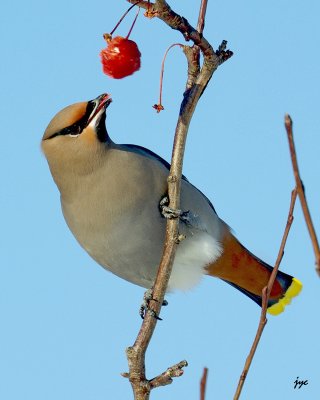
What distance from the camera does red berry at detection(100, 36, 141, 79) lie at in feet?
9.27

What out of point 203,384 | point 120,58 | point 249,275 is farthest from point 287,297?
point 203,384

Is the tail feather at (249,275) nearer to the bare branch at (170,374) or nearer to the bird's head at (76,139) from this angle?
the bird's head at (76,139)

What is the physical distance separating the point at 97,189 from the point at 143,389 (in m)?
1.10

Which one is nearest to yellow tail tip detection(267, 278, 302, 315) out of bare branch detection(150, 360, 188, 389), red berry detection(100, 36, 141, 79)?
bare branch detection(150, 360, 188, 389)

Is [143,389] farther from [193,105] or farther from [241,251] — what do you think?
[241,251]

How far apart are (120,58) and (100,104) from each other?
2.41 ft

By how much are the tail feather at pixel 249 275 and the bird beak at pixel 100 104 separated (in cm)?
115

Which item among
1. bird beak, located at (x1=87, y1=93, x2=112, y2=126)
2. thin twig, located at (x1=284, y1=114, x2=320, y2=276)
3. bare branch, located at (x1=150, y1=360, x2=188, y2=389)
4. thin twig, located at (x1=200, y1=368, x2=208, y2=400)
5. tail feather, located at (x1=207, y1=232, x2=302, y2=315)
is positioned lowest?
thin twig, located at (x1=200, y1=368, x2=208, y2=400)

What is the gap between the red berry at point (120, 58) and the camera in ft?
9.27

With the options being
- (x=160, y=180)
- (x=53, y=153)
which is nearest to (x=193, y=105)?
(x=160, y=180)

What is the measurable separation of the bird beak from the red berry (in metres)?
0.61

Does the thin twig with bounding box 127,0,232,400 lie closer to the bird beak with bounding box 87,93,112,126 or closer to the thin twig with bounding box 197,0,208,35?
the thin twig with bounding box 197,0,208,35

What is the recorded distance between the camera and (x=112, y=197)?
3.66 meters

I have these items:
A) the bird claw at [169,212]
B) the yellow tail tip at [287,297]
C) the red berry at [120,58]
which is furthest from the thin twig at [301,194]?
the yellow tail tip at [287,297]
